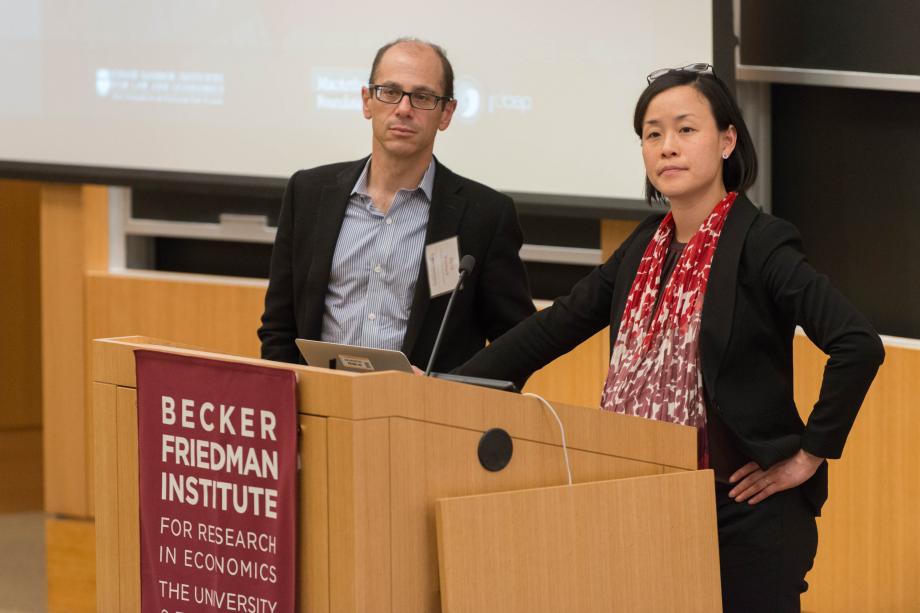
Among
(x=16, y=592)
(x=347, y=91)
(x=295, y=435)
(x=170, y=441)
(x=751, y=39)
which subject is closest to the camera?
(x=295, y=435)

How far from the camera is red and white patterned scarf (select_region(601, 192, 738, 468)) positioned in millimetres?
2107

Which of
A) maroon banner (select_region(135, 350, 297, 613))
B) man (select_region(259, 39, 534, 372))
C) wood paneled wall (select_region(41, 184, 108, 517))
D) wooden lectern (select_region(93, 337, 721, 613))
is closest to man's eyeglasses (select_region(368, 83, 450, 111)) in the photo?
man (select_region(259, 39, 534, 372))

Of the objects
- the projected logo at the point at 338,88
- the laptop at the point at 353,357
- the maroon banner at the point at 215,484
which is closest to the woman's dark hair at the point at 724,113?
the laptop at the point at 353,357

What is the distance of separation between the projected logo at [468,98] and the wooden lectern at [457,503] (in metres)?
2.17

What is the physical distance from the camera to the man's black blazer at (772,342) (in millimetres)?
2023

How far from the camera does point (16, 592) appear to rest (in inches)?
184

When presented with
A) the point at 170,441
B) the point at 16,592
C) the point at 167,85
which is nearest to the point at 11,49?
the point at 167,85

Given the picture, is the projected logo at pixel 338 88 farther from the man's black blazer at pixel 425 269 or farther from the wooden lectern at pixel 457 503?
the wooden lectern at pixel 457 503

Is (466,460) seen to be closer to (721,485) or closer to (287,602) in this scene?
(287,602)

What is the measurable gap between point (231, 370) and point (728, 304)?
0.79m

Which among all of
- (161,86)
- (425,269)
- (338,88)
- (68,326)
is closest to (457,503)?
(425,269)

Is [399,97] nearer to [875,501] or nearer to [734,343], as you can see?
[734,343]

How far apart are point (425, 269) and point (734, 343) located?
2.91ft

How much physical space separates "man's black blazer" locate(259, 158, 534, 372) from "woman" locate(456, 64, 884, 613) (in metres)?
0.67
